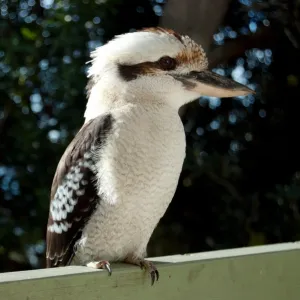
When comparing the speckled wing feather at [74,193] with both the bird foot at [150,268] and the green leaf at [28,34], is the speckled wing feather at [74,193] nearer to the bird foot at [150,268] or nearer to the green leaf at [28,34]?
the bird foot at [150,268]

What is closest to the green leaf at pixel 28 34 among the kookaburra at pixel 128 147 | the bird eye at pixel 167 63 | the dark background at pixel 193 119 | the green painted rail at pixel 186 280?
the dark background at pixel 193 119

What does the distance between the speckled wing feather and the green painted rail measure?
0.57 feet

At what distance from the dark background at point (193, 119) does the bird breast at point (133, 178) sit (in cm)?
110

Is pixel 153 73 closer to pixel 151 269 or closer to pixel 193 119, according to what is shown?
pixel 151 269

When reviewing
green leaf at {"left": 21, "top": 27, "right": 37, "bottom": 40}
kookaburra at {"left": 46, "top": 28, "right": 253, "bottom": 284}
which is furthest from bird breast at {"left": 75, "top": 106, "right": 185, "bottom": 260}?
green leaf at {"left": 21, "top": 27, "right": 37, "bottom": 40}

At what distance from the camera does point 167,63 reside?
1.65 meters

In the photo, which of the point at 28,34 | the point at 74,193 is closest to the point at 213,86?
the point at 74,193

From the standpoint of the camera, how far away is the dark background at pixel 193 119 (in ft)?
9.01

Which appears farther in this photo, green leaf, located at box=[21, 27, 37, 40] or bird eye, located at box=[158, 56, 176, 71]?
green leaf, located at box=[21, 27, 37, 40]

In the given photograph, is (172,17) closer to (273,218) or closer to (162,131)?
(273,218)

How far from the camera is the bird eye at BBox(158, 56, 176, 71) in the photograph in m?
1.64

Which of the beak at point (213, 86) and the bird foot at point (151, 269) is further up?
the beak at point (213, 86)

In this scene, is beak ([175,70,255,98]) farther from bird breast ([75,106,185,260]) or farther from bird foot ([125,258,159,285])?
bird foot ([125,258,159,285])

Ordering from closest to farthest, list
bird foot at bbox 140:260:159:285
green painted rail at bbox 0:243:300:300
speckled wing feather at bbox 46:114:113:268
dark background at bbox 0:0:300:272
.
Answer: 1. green painted rail at bbox 0:243:300:300
2. bird foot at bbox 140:260:159:285
3. speckled wing feather at bbox 46:114:113:268
4. dark background at bbox 0:0:300:272
